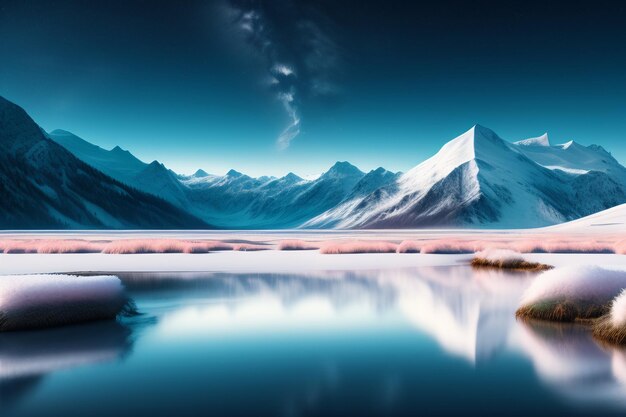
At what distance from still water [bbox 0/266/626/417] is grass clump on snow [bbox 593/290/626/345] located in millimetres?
461

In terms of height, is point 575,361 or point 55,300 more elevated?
point 55,300

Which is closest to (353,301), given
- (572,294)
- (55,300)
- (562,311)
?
(562,311)

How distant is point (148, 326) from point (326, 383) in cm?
722

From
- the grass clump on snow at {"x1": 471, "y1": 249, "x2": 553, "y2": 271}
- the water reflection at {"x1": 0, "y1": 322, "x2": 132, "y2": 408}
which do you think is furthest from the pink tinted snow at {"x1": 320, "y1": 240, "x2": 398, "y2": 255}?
the water reflection at {"x1": 0, "y1": 322, "x2": 132, "y2": 408}

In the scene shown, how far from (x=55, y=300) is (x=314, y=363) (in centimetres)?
802

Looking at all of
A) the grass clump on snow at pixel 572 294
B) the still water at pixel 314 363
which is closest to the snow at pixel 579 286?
the grass clump on snow at pixel 572 294

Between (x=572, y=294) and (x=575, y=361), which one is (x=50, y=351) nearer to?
(x=575, y=361)

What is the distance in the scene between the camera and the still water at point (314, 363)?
26.0 ft

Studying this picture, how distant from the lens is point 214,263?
34875 mm

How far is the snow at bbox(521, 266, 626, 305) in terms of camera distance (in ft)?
50.3

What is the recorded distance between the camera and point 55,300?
46.3ft

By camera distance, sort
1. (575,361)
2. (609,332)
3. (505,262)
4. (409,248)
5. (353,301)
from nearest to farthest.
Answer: (575,361)
(609,332)
(353,301)
(505,262)
(409,248)

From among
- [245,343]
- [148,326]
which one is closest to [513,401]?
[245,343]

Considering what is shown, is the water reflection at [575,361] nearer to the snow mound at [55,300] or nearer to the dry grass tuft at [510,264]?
the snow mound at [55,300]
